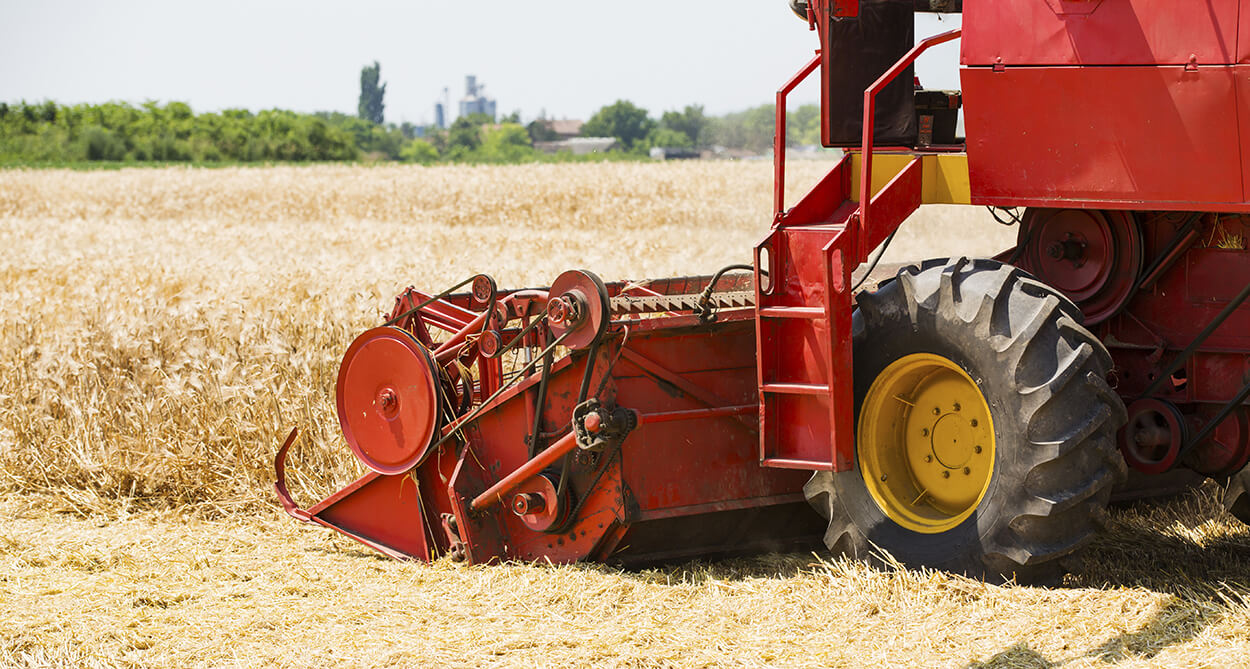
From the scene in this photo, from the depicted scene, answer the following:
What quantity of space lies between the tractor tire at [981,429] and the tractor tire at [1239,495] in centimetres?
89

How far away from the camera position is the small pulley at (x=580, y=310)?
201 inches

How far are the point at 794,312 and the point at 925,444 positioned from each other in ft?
2.32

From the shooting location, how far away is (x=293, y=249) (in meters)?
15.2

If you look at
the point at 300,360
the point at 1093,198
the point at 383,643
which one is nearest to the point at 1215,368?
the point at 1093,198

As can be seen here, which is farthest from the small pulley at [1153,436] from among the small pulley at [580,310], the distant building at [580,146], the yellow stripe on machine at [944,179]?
the distant building at [580,146]

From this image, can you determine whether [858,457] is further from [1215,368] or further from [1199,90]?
[1199,90]

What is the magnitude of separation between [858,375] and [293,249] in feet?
37.6

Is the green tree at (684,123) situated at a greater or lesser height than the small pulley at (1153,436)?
greater

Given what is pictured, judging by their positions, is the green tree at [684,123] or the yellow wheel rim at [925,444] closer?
the yellow wheel rim at [925,444]

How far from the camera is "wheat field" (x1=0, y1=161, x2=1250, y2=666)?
434cm

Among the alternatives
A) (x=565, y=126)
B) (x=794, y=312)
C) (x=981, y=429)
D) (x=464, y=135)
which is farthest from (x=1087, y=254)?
(x=565, y=126)

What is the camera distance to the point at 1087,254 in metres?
5.09

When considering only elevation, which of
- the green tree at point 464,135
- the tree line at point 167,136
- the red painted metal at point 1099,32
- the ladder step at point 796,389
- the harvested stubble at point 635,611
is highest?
the green tree at point 464,135

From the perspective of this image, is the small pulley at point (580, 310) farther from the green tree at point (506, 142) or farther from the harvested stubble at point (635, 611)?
the green tree at point (506, 142)
